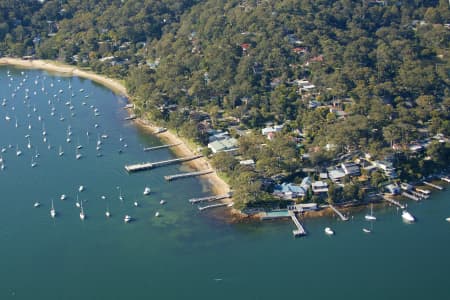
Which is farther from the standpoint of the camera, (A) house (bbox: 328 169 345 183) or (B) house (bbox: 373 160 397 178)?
(B) house (bbox: 373 160 397 178)

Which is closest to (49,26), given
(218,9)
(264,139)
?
(218,9)

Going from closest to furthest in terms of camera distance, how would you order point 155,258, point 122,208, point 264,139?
point 155,258 → point 122,208 → point 264,139

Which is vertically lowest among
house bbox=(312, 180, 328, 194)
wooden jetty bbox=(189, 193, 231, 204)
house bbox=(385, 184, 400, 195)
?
house bbox=(385, 184, 400, 195)

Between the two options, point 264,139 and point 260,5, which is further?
point 260,5

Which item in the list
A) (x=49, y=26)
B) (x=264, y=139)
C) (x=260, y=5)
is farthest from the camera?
(x=49, y=26)

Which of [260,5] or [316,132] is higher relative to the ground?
[260,5]

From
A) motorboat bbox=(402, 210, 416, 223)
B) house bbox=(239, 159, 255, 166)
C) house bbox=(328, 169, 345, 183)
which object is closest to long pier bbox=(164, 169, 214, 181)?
house bbox=(239, 159, 255, 166)

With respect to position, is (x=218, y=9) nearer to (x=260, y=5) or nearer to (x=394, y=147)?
(x=260, y=5)

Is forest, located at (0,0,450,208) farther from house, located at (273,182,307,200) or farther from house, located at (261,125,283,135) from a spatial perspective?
house, located at (273,182,307,200)
